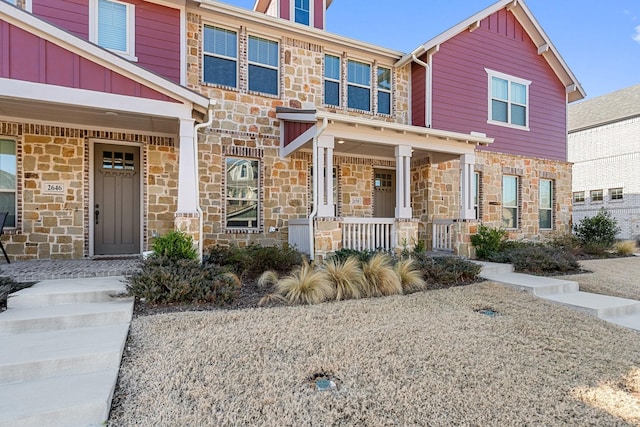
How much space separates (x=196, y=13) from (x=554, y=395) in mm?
8851

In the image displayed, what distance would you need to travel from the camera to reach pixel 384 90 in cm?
984

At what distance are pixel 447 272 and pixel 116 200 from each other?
21.9 feet

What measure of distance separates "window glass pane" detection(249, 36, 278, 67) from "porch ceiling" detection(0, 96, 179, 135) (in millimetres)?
2707

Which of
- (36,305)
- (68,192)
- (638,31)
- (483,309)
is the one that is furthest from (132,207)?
(638,31)

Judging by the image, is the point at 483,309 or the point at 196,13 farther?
the point at 196,13

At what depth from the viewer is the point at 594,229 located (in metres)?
11.5

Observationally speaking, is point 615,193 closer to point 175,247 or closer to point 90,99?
point 175,247

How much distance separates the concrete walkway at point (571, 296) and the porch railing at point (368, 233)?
2020 millimetres

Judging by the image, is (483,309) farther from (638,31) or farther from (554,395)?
(638,31)

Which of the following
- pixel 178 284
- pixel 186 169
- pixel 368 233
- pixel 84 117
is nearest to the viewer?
pixel 178 284

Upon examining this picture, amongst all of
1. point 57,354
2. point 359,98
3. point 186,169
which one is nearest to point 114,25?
point 186,169

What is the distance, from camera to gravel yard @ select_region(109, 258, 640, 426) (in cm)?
244

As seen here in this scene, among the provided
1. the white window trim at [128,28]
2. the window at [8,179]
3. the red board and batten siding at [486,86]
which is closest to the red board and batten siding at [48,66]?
the white window trim at [128,28]

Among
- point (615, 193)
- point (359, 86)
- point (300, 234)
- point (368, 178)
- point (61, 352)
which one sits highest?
point (359, 86)
